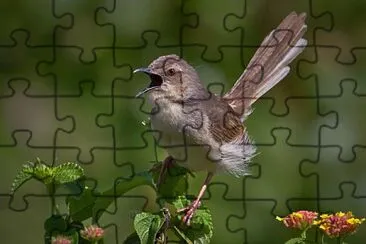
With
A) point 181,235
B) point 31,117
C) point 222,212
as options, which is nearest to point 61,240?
point 181,235

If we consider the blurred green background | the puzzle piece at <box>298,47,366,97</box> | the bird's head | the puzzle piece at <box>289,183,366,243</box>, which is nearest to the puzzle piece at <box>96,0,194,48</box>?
the blurred green background

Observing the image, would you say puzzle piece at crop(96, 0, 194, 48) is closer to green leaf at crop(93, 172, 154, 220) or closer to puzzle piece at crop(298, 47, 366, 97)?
puzzle piece at crop(298, 47, 366, 97)

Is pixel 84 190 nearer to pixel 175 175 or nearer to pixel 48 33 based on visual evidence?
pixel 175 175

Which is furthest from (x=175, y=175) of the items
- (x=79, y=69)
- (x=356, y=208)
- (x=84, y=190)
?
(x=79, y=69)

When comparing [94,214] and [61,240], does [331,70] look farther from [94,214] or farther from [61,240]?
[61,240]

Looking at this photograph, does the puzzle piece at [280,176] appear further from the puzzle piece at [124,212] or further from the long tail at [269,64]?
the long tail at [269,64]

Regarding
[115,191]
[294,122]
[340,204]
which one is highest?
[294,122]

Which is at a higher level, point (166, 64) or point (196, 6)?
point (196, 6)
